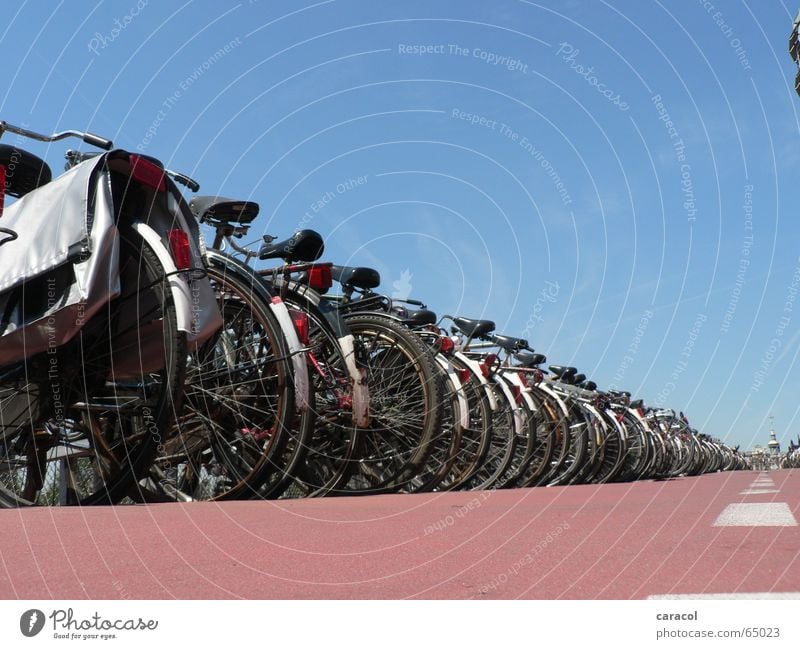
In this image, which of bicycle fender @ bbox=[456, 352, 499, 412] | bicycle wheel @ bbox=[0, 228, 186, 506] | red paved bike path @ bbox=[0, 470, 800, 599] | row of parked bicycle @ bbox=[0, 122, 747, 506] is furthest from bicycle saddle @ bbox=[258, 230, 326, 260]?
bicycle fender @ bbox=[456, 352, 499, 412]

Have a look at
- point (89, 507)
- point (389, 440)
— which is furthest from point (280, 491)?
point (389, 440)

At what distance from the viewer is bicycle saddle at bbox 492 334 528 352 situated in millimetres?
9156

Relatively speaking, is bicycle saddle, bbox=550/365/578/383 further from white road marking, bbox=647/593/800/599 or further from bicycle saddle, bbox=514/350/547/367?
white road marking, bbox=647/593/800/599

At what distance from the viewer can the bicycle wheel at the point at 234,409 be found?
4.16 meters

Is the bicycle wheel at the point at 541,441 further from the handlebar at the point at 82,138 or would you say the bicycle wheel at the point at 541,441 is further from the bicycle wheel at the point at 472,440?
the handlebar at the point at 82,138

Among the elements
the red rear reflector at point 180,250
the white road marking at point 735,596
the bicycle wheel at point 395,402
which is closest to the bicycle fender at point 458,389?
the bicycle wheel at point 395,402

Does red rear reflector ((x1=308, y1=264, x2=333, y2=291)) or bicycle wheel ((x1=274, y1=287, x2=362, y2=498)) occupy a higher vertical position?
red rear reflector ((x1=308, y1=264, x2=333, y2=291))

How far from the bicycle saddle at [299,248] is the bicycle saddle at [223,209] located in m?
0.30

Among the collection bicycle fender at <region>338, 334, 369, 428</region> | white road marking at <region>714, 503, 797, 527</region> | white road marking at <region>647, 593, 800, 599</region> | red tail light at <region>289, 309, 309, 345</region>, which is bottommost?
bicycle fender at <region>338, 334, 369, 428</region>

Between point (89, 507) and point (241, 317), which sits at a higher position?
point (241, 317)

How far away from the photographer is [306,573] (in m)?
1.91
